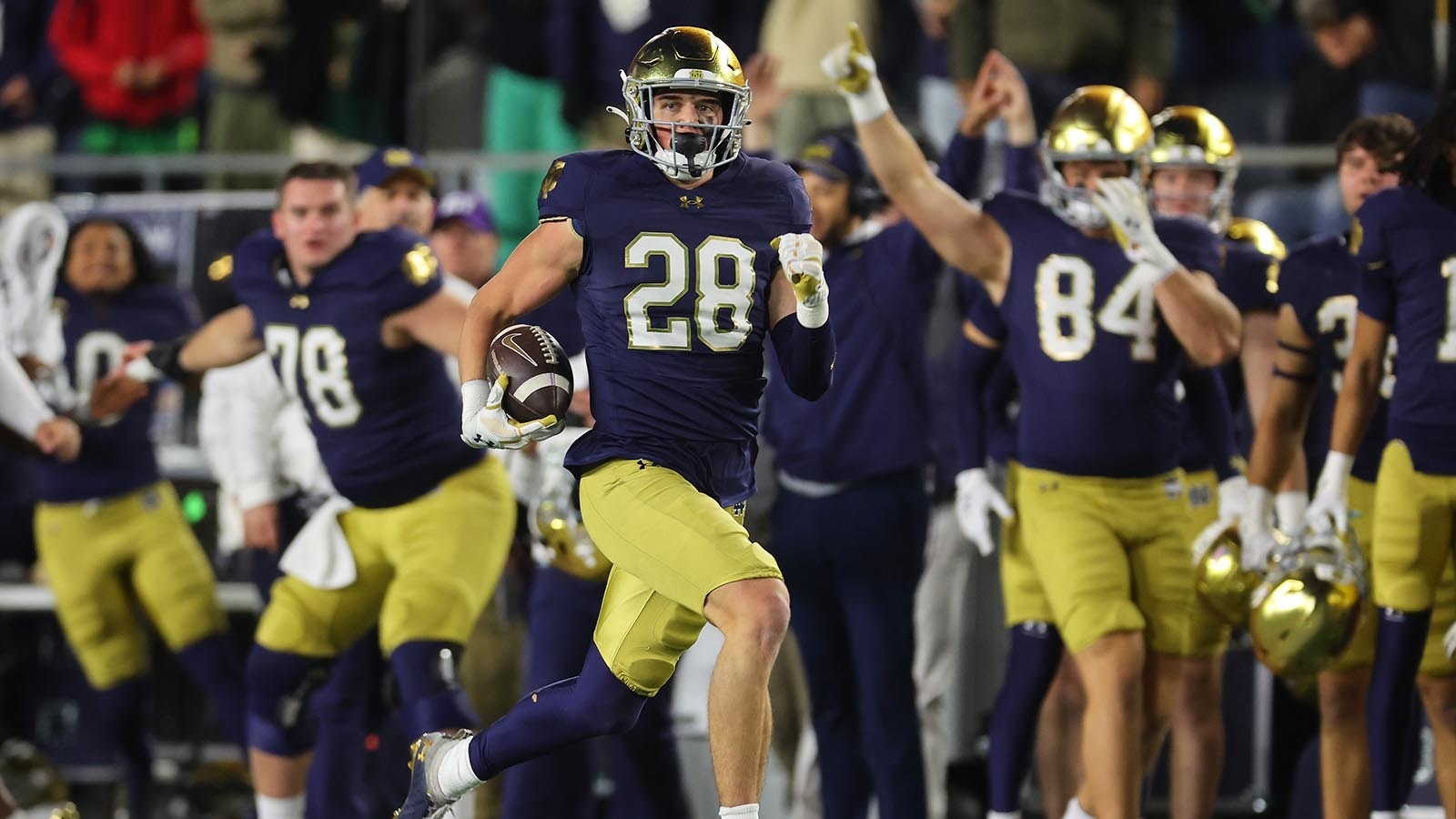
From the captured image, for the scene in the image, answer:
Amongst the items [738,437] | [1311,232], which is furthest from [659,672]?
[1311,232]

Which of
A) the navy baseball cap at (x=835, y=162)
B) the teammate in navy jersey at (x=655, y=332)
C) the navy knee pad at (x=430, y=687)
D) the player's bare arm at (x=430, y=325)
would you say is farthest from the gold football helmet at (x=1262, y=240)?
the navy knee pad at (x=430, y=687)

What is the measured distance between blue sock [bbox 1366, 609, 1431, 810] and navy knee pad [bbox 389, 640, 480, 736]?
2.18m

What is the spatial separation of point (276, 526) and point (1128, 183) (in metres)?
2.89

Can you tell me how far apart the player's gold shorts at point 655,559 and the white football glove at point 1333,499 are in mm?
1582

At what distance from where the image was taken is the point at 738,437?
15.5 feet

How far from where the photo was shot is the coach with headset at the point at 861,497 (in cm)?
575

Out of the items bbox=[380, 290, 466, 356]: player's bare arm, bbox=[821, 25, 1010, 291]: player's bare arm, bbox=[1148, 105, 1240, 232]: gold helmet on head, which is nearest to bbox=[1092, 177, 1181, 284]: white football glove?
bbox=[821, 25, 1010, 291]: player's bare arm

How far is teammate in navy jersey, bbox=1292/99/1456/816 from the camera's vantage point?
17.2 ft

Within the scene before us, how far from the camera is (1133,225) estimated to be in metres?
5.36

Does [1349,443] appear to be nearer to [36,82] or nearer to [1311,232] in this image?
[1311,232]

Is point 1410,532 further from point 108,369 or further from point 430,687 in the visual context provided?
point 108,369

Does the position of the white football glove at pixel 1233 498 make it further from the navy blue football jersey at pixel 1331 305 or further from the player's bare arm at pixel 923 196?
the player's bare arm at pixel 923 196

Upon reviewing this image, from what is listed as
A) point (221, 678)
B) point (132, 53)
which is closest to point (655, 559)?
point (221, 678)

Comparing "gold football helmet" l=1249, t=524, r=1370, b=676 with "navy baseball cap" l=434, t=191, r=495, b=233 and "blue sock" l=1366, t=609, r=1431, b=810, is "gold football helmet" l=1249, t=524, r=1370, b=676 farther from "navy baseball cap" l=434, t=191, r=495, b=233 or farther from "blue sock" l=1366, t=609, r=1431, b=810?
"navy baseball cap" l=434, t=191, r=495, b=233
